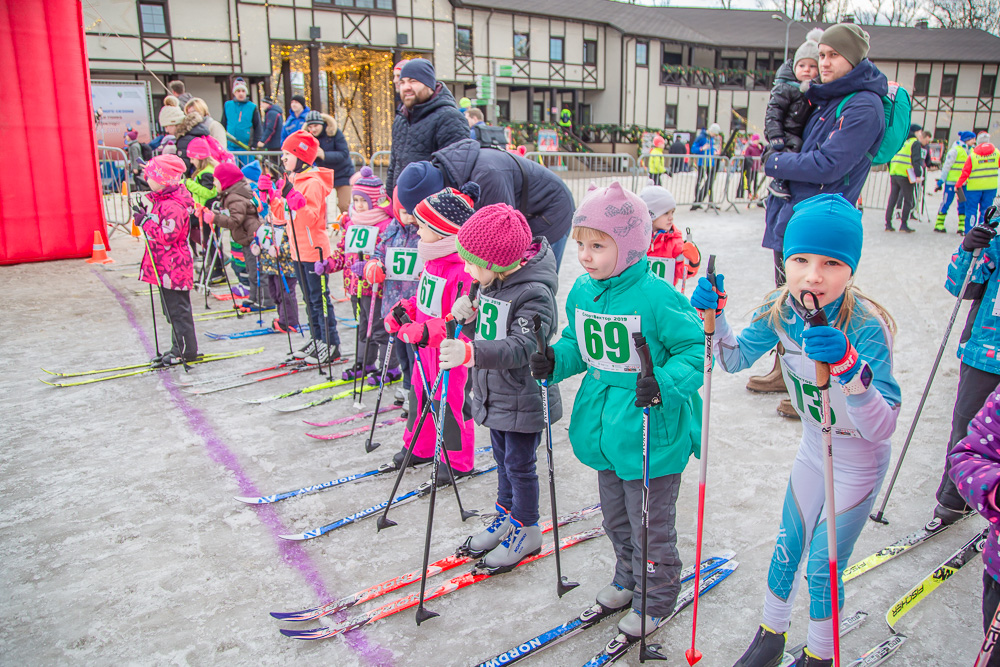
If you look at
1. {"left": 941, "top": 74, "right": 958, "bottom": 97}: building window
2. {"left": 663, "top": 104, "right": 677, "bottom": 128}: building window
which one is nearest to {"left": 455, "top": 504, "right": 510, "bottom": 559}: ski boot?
{"left": 663, "top": 104, "right": 677, "bottom": 128}: building window

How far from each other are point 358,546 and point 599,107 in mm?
32583

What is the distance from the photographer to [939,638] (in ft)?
8.03

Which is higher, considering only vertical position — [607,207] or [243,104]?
[243,104]

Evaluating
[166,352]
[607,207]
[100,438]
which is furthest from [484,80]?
[607,207]

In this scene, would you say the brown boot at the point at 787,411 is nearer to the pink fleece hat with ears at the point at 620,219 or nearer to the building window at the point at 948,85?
the pink fleece hat with ears at the point at 620,219

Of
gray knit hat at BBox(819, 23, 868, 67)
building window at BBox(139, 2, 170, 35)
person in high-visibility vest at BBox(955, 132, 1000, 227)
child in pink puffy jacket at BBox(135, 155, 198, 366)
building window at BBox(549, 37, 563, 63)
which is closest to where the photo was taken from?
gray knit hat at BBox(819, 23, 868, 67)

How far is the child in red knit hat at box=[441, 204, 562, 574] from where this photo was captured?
106 inches

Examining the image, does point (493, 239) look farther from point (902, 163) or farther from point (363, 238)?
point (902, 163)

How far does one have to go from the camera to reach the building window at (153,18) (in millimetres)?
20641

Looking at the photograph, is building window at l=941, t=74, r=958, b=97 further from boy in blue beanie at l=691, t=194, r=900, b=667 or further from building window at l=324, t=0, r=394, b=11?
boy in blue beanie at l=691, t=194, r=900, b=667

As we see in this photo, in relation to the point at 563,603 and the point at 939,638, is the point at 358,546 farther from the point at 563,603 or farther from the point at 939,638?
the point at 939,638

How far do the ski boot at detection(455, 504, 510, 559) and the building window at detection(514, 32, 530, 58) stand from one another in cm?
2899

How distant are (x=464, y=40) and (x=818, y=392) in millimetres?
28472

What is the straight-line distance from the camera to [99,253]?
974cm
